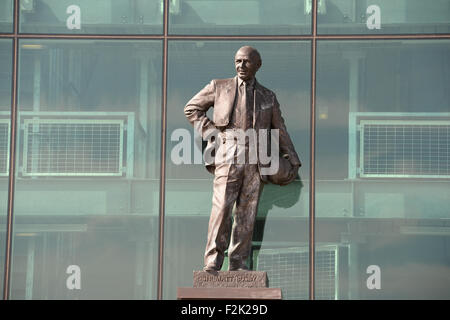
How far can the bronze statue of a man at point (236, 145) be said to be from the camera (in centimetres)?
1320

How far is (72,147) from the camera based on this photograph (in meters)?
14.6

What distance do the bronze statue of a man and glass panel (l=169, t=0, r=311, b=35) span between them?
1.24 metres

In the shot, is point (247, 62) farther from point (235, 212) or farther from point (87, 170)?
point (87, 170)

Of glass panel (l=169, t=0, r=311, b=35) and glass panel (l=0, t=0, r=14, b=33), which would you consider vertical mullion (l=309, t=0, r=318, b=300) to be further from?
glass panel (l=0, t=0, r=14, b=33)

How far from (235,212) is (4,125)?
343cm

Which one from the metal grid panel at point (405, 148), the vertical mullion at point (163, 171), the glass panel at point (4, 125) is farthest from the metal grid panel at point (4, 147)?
the metal grid panel at point (405, 148)

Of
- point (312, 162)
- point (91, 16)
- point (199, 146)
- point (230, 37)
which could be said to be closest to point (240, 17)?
point (230, 37)

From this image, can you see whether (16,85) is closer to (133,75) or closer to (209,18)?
(133,75)

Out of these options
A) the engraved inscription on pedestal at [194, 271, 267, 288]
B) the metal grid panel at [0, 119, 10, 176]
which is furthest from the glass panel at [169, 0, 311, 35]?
the engraved inscription on pedestal at [194, 271, 267, 288]

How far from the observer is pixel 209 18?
14.8 meters

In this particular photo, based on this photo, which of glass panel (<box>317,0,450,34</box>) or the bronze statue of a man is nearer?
the bronze statue of a man

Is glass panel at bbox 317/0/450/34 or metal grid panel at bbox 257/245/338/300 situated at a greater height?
glass panel at bbox 317/0/450/34

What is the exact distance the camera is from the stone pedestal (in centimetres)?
1284

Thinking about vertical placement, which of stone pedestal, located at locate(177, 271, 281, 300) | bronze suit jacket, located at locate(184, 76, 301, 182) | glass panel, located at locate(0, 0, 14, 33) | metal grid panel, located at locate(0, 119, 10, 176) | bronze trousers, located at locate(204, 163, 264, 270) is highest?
glass panel, located at locate(0, 0, 14, 33)
